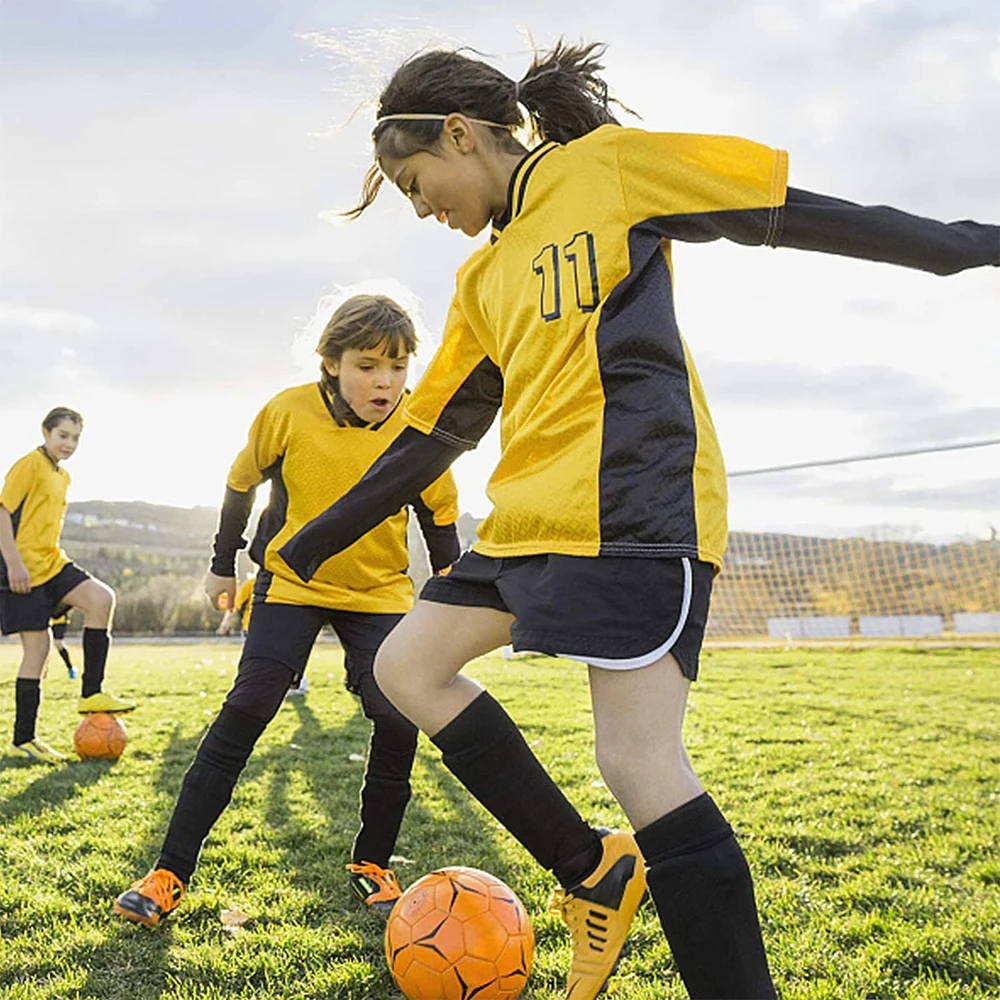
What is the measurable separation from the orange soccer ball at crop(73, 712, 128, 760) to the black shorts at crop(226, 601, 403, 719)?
3158 millimetres

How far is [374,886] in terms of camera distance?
3502 mm

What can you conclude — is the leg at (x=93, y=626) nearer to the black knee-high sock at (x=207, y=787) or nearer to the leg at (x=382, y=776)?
the black knee-high sock at (x=207, y=787)

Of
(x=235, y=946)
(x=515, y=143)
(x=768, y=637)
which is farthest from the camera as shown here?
(x=768, y=637)

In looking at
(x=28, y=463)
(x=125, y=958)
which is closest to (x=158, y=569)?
(x=28, y=463)

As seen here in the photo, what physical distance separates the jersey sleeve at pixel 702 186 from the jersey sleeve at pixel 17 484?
620 centimetres

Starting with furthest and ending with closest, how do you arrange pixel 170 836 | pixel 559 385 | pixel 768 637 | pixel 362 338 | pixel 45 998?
pixel 768 637, pixel 362 338, pixel 170 836, pixel 45 998, pixel 559 385

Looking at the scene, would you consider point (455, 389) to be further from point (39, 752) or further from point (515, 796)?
point (39, 752)

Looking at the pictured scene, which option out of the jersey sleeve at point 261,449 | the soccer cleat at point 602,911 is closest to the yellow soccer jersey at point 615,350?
the soccer cleat at point 602,911

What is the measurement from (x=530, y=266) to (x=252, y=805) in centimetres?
358

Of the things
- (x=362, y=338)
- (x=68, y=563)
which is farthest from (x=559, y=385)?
(x=68, y=563)

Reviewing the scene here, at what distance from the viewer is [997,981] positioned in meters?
2.80

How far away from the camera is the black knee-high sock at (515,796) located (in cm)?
247

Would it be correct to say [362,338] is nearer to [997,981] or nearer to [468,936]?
[468,936]

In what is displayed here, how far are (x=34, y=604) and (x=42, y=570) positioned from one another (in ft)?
0.79
